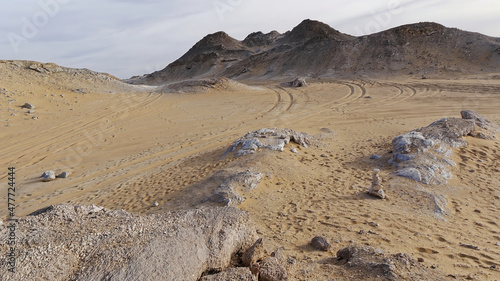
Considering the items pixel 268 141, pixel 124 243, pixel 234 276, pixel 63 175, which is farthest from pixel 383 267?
pixel 63 175

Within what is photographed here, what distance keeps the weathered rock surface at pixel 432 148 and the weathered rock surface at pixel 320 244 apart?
318cm

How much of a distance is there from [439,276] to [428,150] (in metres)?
4.67

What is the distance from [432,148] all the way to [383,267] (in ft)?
16.8

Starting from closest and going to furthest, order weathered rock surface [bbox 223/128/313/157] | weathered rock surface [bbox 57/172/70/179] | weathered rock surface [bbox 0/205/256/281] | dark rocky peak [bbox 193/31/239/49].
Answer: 1. weathered rock surface [bbox 0/205/256/281]
2. weathered rock surface [bbox 223/128/313/157]
3. weathered rock surface [bbox 57/172/70/179]
4. dark rocky peak [bbox 193/31/239/49]

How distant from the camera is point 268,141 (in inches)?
313

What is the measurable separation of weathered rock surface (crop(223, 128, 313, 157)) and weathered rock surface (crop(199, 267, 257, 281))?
4866 millimetres

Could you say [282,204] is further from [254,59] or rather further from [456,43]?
[254,59]

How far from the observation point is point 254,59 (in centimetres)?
3831

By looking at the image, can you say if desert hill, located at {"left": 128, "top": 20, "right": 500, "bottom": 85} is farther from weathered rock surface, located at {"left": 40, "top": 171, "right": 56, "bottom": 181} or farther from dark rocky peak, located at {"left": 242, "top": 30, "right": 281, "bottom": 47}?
weathered rock surface, located at {"left": 40, "top": 171, "right": 56, "bottom": 181}

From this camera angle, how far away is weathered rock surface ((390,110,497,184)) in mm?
6618

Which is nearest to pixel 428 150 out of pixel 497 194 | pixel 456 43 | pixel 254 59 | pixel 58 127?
pixel 497 194

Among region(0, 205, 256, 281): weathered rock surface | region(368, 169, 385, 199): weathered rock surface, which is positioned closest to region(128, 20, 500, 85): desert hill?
region(368, 169, 385, 199): weathered rock surface

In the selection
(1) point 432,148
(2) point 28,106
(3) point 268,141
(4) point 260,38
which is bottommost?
(1) point 432,148

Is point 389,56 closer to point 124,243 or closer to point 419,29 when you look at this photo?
point 419,29
